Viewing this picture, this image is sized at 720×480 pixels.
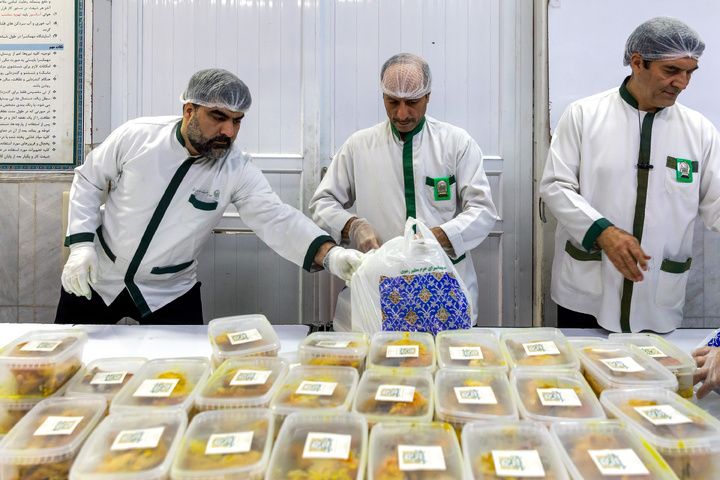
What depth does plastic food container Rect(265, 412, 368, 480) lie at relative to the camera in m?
0.75

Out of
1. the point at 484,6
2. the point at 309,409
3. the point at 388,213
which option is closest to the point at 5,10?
the point at 388,213

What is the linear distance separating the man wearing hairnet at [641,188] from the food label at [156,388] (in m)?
1.47

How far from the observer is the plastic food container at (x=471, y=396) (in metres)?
0.89

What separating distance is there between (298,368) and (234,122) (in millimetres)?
1229

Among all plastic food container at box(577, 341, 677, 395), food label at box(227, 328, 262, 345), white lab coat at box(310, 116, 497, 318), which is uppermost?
white lab coat at box(310, 116, 497, 318)

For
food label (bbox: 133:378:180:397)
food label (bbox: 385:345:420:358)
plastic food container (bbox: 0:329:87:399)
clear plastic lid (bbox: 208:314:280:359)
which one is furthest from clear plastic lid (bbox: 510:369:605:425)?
plastic food container (bbox: 0:329:87:399)

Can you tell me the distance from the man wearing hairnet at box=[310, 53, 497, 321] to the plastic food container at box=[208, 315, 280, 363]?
0.84m

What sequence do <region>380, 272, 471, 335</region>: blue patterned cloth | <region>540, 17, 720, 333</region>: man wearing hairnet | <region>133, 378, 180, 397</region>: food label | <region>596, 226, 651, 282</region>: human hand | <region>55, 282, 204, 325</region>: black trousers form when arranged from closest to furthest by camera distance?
<region>133, 378, 180, 397</region>: food label
<region>380, 272, 471, 335</region>: blue patterned cloth
<region>596, 226, 651, 282</region>: human hand
<region>540, 17, 720, 333</region>: man wearing hairnet
<region>55, 282, 204, 325</region>: black trousers

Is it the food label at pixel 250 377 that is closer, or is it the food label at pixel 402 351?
the food label at pixel 250 377

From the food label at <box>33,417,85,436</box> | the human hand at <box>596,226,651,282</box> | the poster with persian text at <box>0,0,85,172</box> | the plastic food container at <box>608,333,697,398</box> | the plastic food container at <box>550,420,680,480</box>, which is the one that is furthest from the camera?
the poster with persian text at <box>0,0,85,172</box>

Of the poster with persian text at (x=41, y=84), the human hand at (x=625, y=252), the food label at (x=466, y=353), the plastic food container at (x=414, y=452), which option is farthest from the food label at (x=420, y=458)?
the poster with persian text at (x=41, y=84)

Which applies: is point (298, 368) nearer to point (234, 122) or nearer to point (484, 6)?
point (234, 122)

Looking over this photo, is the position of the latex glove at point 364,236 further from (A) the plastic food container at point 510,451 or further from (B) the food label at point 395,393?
(A) the plastic food container at point 510,451

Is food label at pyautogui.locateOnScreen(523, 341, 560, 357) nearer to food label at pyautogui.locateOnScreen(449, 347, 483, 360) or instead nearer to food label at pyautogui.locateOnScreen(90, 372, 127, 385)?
food label at pyautogui.locateOnScreen(449, 347, 483, 360)
